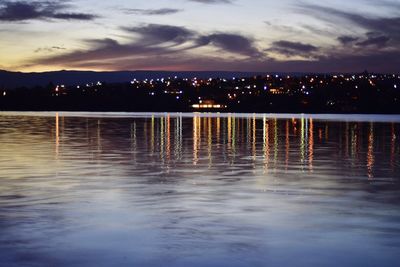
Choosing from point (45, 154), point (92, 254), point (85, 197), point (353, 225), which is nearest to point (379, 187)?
point (353, 225)

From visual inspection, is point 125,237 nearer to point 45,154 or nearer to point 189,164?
point 189,164

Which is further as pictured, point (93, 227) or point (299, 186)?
point (299, 186)

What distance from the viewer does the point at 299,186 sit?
17062 mm

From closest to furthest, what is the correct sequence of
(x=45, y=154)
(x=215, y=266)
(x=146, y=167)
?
(x=215, y=266) → (x=146, y=167) → (x=45, y=154)

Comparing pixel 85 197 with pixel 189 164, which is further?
pixel 189 164

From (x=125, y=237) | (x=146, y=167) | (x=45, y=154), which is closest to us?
(x=125, y=237)

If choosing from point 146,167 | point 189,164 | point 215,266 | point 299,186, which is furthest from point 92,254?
point 189,164

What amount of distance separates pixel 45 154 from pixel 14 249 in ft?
58.8

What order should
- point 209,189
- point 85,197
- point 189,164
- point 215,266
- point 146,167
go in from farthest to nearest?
point 189,164
point 146,167
point 209,189
point 85,197
point 215,266

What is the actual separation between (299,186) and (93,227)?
7119mm

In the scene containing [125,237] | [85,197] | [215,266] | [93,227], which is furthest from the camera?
[85,197]

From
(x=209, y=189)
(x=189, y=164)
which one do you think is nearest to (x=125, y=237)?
(x=209, y=189)

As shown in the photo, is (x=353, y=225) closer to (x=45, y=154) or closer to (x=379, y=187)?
(x=379, y=187)

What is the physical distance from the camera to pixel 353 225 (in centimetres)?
1155
